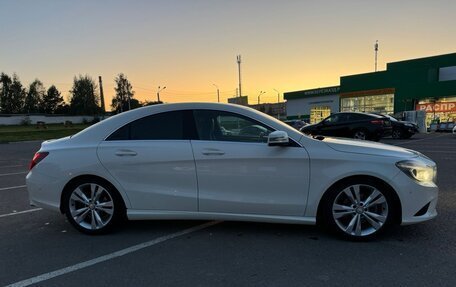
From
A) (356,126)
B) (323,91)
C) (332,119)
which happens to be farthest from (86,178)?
(323,91)

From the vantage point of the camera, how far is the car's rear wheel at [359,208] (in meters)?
4.08

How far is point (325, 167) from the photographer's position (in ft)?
13.4

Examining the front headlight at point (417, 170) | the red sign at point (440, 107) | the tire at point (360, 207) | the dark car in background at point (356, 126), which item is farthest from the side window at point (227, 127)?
the red sign at point (440, 107)

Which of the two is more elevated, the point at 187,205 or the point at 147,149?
the point at 147,149

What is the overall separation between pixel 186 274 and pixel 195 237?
97 cm

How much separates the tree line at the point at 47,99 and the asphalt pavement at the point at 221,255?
103868mm

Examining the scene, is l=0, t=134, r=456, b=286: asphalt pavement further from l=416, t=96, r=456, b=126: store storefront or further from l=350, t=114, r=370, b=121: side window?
l=416, t=96, r=456, b=126: store storefront

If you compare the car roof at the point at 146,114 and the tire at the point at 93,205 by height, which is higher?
the car roof at the point at 146,114

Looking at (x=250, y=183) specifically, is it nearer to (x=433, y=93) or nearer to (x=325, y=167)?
(x=325, y=167)

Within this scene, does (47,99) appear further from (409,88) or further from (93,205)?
(93,205)

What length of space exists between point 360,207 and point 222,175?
1566 mm

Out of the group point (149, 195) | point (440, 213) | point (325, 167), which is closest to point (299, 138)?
point (325, 167)

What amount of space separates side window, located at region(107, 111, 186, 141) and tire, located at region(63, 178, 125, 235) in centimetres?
63

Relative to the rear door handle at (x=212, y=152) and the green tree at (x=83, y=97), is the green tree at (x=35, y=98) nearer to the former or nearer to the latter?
the green tree at (x=83, y=97)
